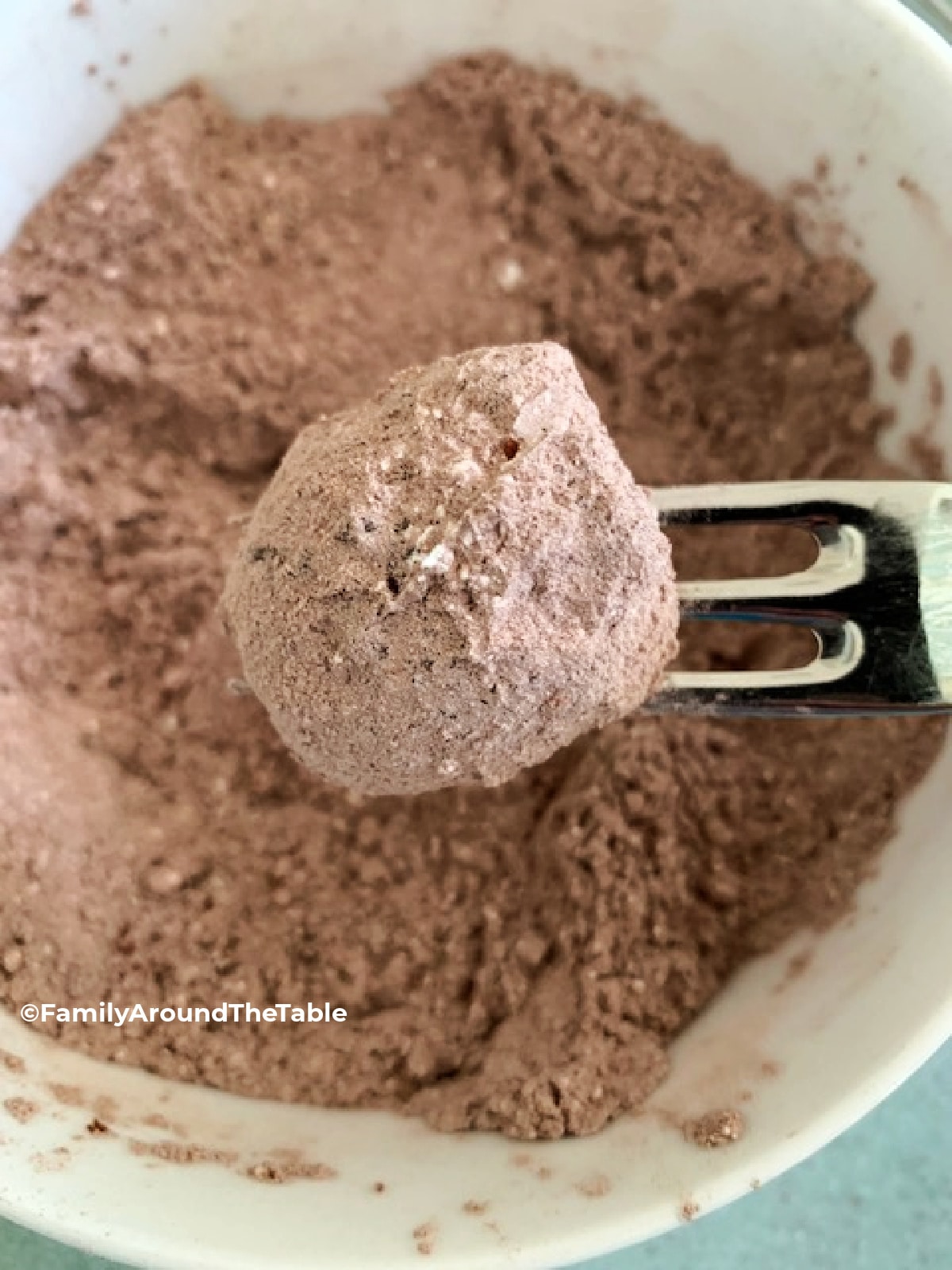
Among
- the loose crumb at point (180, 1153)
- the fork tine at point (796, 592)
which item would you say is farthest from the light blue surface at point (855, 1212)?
the fork tine at point (796, 592)

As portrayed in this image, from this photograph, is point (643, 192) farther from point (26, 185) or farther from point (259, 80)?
point (26, 185)

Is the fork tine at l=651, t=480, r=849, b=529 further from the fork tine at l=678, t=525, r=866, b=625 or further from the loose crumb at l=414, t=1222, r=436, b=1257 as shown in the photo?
the loose crumb at l=414, t=1222, r=436, b=1257

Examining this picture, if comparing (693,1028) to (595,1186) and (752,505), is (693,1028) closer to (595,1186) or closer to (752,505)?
(595,1186)

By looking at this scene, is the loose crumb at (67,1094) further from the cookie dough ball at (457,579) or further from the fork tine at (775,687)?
the fork tine at (775,687)

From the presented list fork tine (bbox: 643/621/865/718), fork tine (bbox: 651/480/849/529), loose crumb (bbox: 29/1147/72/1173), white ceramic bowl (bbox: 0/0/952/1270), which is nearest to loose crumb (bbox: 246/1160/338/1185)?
white ceramic bowl (bbox: 0/0/952/1270)

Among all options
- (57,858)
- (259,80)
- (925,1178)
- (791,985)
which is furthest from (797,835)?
(259,80)

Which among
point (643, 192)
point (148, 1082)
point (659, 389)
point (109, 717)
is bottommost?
point (148, 1082)
